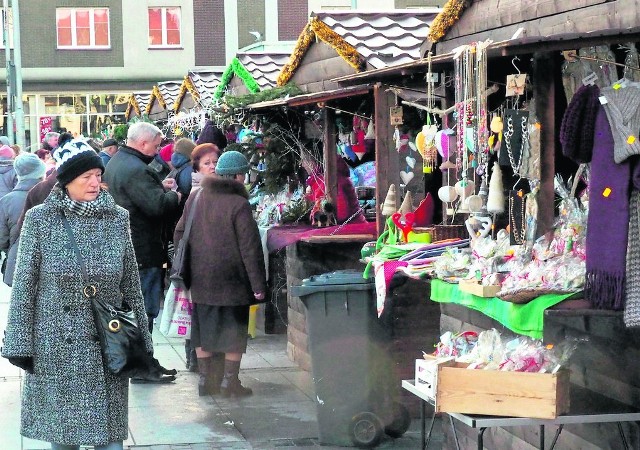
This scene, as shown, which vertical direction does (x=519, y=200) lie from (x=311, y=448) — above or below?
above

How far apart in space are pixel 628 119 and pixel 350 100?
481 cm

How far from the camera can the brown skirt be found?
8.46m

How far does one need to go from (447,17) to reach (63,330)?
11.5 ft

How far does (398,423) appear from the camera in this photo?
7219 millimetres

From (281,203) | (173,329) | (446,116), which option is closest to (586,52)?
(446,116)

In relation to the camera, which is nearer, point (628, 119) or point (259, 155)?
point (628, 119)

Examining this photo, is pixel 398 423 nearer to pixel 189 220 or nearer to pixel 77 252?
pixel 189 220

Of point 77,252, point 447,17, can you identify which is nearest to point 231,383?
point 447,17

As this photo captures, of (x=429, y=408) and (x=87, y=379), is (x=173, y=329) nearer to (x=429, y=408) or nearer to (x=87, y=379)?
(x=429, y=408)

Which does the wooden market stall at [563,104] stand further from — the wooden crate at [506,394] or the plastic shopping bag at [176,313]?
the plastic shopping bag at [176,313]

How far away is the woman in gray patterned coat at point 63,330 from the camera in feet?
17.4

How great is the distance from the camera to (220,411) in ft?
26.6

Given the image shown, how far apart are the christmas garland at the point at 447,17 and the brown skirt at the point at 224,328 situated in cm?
245

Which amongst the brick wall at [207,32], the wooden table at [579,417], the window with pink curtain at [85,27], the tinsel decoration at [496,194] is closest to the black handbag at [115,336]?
the wooden table at [579,417]
